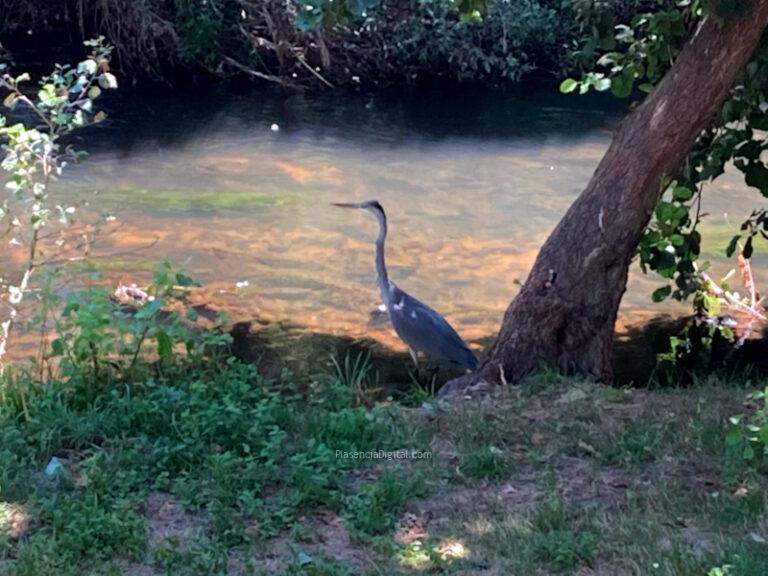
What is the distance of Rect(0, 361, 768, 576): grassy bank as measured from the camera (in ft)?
12.7

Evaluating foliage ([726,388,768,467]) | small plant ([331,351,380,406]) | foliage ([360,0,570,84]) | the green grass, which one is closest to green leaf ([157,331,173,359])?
small plant ([331,351,380,406])

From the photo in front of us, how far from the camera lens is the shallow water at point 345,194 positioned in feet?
31.1

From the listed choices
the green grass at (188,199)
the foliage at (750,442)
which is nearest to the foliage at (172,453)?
the foliage at (750,442)

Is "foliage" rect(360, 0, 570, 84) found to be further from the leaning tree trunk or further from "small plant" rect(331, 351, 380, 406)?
the leaning tree trunk

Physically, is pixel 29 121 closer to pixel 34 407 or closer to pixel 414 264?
pixel 414 264

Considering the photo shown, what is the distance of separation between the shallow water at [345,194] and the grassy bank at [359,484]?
114 inches

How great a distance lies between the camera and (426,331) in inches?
295

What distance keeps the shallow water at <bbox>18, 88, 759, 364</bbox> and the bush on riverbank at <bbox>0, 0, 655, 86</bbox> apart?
0.84 metres

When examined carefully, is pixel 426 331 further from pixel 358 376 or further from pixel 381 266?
pixel 358 376

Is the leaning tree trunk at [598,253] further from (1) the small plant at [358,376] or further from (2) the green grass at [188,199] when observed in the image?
(2) the green grass at [188,199]

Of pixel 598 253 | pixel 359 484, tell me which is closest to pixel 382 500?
pixel 359 484

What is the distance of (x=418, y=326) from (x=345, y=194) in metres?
4.85

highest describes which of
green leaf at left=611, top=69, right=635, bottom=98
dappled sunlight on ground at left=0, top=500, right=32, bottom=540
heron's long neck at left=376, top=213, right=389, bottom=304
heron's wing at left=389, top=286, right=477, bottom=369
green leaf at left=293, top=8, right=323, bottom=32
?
green leaf at left=293, top=8, right=323, bottom=32

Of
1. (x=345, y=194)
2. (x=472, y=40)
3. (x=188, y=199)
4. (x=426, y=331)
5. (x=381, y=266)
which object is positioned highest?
(x=472, y=40)
